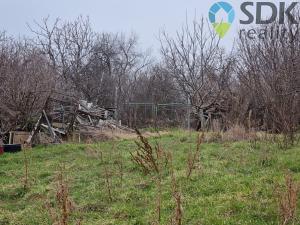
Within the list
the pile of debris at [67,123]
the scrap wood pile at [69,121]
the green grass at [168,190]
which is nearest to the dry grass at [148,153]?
the green grass at [168,190]

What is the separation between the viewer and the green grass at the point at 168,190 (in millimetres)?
5211

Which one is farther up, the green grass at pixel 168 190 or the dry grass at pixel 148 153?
the dry grass at pixel 148 153

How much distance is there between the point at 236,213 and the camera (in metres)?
5.09

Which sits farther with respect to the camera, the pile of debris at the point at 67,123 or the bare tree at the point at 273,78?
the pile of debris at the point at 67,123

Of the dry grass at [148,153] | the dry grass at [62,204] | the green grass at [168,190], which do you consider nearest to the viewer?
the dry grass at [62,204]

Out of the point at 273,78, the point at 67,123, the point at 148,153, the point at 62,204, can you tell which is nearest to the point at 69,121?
the point at 67,123

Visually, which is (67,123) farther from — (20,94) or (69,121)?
(20,94)

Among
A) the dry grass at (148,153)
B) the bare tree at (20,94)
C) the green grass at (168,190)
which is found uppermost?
the bare tree at (20,94)

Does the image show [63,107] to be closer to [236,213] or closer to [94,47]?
[236,213]

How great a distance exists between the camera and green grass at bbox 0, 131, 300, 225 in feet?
17.1

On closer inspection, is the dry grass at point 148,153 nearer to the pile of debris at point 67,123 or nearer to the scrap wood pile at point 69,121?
the pile of debris at point 67,123

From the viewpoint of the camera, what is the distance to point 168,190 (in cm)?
633

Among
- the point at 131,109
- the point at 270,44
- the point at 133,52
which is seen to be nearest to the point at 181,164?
the point at 270,44

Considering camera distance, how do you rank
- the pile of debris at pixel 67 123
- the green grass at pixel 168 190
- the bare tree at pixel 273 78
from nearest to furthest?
the green grass at pixel 168 190 < the bare tree at pixel 273 78 < the pile of debris at pixel 67 123
